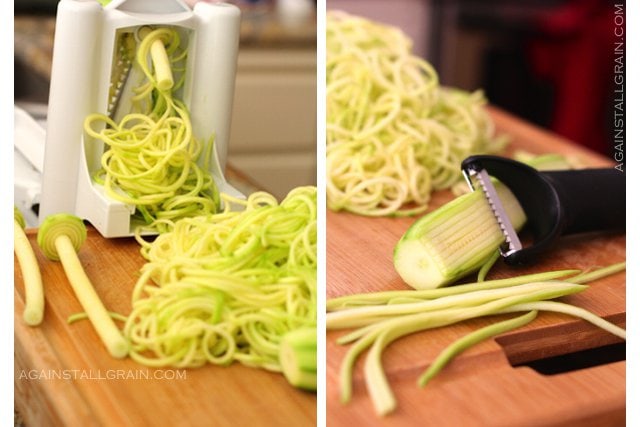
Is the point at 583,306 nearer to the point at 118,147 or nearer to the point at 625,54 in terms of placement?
the point at 625,54

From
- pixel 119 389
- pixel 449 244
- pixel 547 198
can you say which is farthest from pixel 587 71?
pixel 119 389

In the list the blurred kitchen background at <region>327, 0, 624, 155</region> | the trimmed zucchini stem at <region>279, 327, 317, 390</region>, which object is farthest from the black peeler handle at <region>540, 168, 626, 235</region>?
the blurred kitchen background at <region>327, 0, 624, 155</region>

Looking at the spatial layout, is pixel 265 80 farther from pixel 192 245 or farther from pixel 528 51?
pixel 192 245

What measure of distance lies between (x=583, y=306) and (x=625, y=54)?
1.37 ft

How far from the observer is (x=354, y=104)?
1341mm

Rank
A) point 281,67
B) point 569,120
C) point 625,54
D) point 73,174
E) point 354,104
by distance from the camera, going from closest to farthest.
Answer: point 73,174, point 625,54, point 354,104, point 281,67, point 569,120

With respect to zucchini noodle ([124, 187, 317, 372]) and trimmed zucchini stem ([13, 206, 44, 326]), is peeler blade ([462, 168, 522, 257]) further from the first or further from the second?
trimmed zucchini stem ([13, 206, 44, 326])

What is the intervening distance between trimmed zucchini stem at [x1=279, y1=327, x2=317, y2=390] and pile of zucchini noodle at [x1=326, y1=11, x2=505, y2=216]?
1.40 ft

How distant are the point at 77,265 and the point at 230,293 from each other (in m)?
0.19

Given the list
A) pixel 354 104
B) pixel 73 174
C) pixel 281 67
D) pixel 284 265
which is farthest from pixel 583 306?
pixel 281 67

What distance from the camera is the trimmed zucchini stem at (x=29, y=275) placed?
2.81ft

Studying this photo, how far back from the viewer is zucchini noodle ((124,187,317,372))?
0.83m

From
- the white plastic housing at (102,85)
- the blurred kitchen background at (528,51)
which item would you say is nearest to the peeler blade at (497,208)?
the white plastic housing at (102,85)

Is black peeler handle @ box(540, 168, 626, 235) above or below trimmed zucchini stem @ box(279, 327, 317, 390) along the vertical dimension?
above
